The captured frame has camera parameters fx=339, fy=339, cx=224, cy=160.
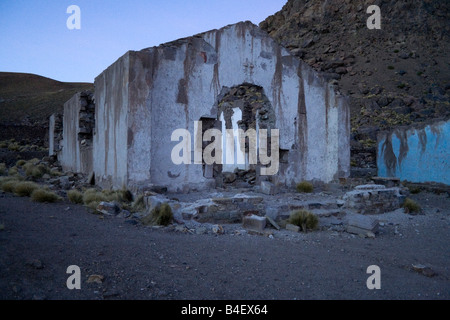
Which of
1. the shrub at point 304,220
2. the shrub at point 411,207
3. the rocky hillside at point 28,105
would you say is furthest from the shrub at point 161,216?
the rocky hillside at point 28,105

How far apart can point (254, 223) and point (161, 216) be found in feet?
5.24

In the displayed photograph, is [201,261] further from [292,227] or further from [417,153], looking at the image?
[417,153]

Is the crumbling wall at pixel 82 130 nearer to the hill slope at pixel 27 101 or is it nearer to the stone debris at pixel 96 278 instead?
the stone debris at pixel 96 278

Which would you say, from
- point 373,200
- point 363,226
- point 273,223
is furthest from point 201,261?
point 373,200

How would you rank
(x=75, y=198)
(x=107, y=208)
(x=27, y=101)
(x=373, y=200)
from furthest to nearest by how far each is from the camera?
(x=27, y=101)
(x=373, y=200)
(x=75, y=198)
(x=107, y=208)

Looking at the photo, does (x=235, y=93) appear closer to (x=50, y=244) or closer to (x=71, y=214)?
(x=71, y=214)

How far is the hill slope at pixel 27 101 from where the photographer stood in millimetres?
35812

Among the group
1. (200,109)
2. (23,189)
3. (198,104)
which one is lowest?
(23,189)

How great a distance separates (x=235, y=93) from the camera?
25797mm

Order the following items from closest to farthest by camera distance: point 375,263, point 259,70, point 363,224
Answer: point 375,263, point 363,224, point 259,70

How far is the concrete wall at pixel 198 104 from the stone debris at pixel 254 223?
293 cm

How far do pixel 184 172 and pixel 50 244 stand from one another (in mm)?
4756

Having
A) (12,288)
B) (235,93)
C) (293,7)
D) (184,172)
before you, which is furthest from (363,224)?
(293,7)

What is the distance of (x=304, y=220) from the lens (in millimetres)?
6031
